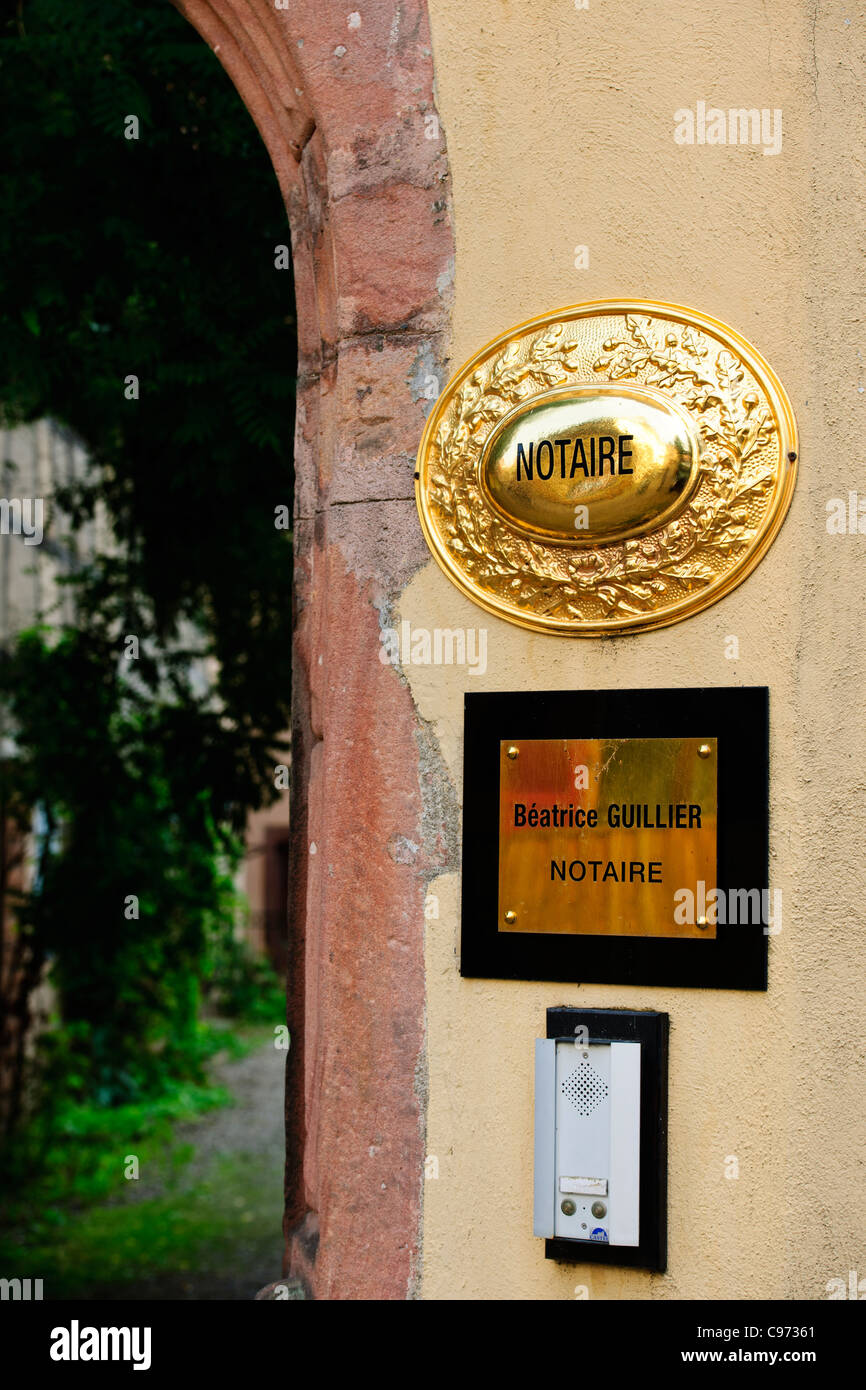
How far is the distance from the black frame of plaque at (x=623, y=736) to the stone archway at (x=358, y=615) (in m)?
0.08

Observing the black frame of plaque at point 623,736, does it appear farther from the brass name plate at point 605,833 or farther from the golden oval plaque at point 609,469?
the golden oval plaque at point 609,469

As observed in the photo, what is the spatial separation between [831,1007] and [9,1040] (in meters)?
6.90

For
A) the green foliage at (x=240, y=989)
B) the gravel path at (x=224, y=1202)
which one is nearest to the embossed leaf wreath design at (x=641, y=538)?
the gravel path at (x=224, y=1202)

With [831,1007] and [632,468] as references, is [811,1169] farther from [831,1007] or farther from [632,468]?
[632,468]

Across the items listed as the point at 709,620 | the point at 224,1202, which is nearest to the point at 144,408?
the point at 709,620

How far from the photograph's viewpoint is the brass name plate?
70.2 inches

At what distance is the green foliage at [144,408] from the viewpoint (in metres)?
3.50

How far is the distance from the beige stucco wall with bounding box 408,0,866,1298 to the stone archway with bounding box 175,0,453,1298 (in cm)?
4

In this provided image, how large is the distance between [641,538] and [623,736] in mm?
277

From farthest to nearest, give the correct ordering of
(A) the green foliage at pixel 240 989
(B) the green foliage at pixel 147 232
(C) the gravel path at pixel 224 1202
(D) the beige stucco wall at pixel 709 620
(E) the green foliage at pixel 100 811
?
(A) the green foliage at pixel 240 989 → (C) the gravel path at pixel 224 1202 → (E) the green foliage at pixel 100 811 → (B) the green foliage at pixel 147 232 → (D) the beige stucco wall at pixel 709 620

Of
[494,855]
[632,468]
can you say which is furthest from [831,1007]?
[632,468]

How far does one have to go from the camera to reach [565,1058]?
181 cm

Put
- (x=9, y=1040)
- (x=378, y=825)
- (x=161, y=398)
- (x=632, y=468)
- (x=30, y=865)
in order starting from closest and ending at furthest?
1. (x=632, y=468)
2. (x=378, y=825)
3. (x=161, y=398)
4. (x=9, y=1040)
5. (x=30, y=865)

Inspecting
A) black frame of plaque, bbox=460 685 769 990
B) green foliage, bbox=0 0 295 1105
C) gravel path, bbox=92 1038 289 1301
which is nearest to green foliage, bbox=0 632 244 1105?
green foliage, bbox=0 0 295 1105
